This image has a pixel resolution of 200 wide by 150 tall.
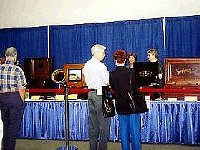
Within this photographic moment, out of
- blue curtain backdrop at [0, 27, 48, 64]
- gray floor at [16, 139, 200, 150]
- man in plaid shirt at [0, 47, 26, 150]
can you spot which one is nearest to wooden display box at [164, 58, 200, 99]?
gray floor at [16, 139, 200, 150]

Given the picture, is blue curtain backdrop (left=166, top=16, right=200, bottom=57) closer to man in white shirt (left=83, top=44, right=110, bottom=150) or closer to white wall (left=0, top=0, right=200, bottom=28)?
white wall (left=0, top=0, right=200, bottom=28)

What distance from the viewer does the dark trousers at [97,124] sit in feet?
→ 13.0

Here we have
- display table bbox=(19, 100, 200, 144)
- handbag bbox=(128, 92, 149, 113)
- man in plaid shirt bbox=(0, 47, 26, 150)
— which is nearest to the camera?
handbag bbox=(128, 92, 149, 113)

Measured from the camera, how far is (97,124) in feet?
13.4

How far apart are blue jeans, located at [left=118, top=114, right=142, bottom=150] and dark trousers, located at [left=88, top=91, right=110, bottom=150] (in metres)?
0.21

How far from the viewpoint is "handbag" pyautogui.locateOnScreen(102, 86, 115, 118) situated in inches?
153

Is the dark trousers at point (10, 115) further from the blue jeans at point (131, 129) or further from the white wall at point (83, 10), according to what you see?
the white wall at point (83, 10)

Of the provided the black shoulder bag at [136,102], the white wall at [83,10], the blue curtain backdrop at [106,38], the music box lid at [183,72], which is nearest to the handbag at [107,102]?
the black shoulder bag at [136,102]

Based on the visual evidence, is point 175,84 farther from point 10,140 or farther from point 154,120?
point 10,140

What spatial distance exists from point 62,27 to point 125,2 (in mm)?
1509

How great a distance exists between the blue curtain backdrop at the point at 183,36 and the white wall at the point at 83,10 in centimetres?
24

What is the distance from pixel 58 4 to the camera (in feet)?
24.4

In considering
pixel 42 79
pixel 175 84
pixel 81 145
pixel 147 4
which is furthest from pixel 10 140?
pixel 147 4

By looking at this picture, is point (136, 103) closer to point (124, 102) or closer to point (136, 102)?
point (136, 102)
